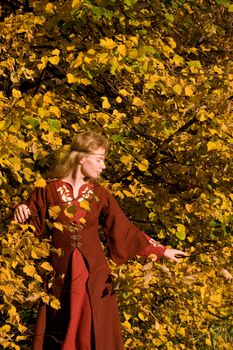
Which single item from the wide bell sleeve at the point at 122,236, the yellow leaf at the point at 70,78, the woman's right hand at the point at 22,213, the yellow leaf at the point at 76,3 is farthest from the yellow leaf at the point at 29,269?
the yellow leaf at the point at 76,3

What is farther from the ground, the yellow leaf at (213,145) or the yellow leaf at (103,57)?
the yellow leaf at (103,57)

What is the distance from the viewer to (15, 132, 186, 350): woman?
3.30m

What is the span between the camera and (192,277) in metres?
3.04

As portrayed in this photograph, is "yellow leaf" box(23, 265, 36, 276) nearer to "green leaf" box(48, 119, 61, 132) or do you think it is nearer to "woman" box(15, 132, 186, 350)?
"woman" box(15, 132, 186, 350)

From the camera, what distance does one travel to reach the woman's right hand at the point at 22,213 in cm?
320

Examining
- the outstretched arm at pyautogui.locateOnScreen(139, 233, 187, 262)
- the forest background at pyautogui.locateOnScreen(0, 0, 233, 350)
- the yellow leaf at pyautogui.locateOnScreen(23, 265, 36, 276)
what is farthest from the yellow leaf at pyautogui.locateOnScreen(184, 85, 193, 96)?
the yellow leaf at pyautogui.locateOnScreen(23, 265, 36, 276)

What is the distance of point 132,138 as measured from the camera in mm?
3432

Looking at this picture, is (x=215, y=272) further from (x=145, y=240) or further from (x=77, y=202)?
(x=77, y=202)

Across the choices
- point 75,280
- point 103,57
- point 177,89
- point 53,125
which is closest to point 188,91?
point 177,89

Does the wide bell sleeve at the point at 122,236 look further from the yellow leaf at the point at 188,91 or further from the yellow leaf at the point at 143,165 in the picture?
the yellow leaf at the point at 188,91

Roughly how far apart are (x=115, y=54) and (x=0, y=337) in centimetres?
151

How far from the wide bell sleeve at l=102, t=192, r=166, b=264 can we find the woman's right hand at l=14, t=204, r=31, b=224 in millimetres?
468

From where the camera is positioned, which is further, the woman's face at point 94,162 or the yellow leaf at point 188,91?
the woman's face at point 94,162

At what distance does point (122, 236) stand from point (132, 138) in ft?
1.80
